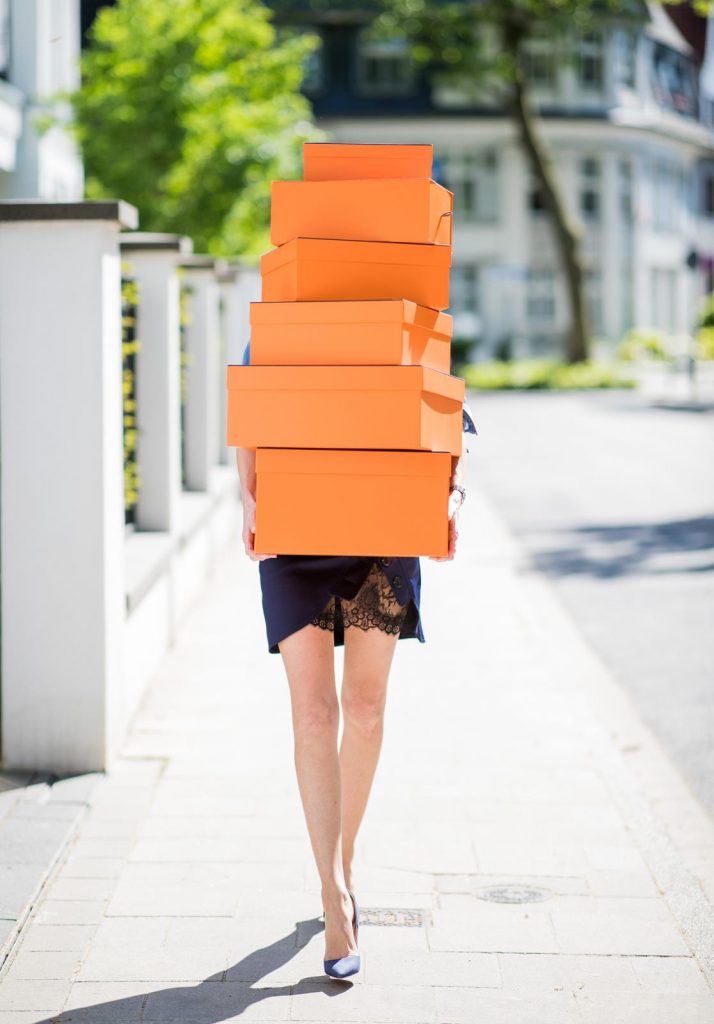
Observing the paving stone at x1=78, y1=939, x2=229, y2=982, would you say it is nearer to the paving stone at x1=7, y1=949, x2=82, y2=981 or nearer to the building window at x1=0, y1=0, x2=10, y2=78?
the paving stone at x1=7, y1=949, x2=82, y2=981

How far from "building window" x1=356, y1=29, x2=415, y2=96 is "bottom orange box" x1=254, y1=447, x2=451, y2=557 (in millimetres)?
48526

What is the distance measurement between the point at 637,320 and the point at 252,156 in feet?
125

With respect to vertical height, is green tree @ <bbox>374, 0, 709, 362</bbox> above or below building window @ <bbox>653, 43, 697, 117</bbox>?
below

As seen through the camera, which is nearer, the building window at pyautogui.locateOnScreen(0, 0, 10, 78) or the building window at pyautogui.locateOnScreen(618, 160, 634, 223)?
the building window at pyautogui.locateOnScreen(0, 0, 10, 78)

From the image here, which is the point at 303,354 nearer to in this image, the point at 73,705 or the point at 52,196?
the point at 73,705

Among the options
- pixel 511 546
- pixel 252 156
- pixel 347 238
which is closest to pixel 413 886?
pixel 347 238

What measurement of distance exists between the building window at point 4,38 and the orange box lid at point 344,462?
15.5 metres

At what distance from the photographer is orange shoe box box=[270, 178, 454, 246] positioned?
150 inches

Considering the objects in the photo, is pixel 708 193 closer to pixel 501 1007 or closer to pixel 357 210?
pixel 357 210

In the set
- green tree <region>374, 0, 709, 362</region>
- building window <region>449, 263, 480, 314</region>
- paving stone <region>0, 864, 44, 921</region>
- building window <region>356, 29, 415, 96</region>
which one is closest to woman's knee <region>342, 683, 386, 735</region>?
paving stone <region>0, 864, 44, 921</region>

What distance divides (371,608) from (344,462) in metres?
0.41

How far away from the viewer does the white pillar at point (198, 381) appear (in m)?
10.8

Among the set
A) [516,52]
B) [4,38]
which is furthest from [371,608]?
[516,52]

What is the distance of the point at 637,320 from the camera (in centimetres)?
5366
